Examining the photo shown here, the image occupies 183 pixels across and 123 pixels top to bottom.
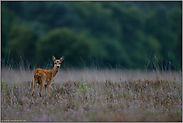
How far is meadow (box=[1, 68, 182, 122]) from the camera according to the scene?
19.1ft

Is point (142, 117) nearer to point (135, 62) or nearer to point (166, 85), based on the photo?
point (166, 85)

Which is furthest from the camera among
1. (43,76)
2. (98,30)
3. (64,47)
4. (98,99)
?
(98,30)

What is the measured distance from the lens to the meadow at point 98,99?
5809 mm

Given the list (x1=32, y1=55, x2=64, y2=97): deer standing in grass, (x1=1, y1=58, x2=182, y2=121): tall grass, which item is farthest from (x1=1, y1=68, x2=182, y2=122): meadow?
(x1=32, y1=55, x2=64, y2=97): deer standing in grass

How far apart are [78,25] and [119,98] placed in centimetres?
2680

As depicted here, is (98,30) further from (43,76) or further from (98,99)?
(43,76)

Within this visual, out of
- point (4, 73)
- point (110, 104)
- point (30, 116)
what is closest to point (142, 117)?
point (110, 104)

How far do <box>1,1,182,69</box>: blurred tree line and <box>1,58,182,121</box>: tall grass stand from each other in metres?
17.3

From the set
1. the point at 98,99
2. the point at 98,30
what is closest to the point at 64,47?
the point at 98,30

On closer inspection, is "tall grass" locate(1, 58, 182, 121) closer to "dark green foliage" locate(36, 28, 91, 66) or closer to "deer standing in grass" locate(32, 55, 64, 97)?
"deer standing in grass" locate(32, 55, 64, 97)

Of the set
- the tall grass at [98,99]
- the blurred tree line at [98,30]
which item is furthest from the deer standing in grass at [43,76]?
the blurred tree line at [98,30]

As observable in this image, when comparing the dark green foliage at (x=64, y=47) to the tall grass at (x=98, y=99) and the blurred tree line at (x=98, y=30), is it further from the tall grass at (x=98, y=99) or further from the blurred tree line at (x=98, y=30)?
the tall grass at (x=98, y=99)

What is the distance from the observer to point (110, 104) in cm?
661

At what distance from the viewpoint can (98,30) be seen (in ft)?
111
